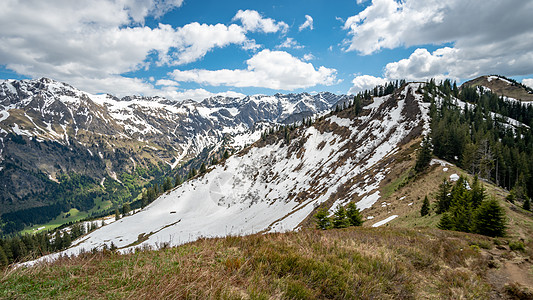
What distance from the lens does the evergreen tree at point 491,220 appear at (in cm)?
1680

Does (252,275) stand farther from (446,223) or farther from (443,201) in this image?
(443,201)

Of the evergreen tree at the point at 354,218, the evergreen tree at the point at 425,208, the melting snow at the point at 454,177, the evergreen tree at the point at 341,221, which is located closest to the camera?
the evergreen tree at the point at 341,221

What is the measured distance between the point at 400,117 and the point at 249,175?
70060mm

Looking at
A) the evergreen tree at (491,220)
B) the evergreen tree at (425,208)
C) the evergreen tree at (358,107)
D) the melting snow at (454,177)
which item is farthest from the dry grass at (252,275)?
the evergreen tree at (358,107)

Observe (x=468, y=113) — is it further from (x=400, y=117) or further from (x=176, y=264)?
(x=176, y=264)

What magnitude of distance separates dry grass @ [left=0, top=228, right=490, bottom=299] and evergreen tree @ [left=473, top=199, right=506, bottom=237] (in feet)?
36.7

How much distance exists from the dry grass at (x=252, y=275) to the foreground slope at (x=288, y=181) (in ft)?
120

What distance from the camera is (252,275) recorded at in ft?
18.5

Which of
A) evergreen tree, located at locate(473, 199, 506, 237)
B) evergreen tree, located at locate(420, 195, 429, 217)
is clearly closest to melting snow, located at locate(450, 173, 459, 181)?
evergreen tree, located at locate(420, 195, 429, 217)

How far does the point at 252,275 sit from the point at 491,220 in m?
21.0

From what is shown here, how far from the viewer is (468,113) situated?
98.4 meters

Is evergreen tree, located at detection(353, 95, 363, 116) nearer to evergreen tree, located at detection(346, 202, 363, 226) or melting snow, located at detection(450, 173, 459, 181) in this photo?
melting snow, located at detection(450, 173, 459, 181)

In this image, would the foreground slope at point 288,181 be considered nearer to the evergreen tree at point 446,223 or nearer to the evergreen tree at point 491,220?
the evergreen tree at point 446,223

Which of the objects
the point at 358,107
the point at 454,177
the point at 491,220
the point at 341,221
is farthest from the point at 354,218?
the point at 358,107
